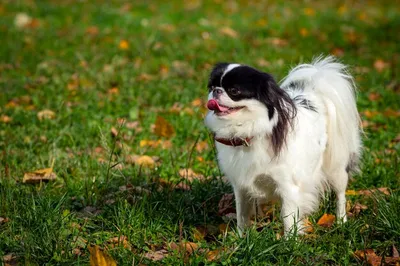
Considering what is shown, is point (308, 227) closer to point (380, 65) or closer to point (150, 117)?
point (150, 117)

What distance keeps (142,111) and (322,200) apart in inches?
103

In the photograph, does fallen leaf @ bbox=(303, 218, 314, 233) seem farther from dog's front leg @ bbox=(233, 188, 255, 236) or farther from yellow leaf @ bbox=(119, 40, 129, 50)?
yellow leaf @ bbox=(119, 40, 129, 50)

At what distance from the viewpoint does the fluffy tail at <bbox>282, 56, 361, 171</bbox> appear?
3641 mm

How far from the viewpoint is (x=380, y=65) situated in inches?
301

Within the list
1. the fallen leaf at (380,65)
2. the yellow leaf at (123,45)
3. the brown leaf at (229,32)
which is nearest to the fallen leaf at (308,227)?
the fallen leaf at (380,65)

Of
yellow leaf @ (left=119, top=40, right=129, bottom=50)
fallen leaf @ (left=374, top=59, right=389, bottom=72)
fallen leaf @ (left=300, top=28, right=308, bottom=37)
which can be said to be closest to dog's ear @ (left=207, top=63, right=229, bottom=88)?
fallen leaf @ (left=374, top=59, right=389, bottom=72)

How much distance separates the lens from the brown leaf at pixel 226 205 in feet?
12.7

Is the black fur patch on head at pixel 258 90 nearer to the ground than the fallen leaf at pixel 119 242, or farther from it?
farther from it

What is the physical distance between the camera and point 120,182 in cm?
419

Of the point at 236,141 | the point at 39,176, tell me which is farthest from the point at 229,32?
the point at 236,141

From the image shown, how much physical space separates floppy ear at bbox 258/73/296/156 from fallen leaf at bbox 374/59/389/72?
15.3ft

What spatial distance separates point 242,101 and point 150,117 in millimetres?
2798

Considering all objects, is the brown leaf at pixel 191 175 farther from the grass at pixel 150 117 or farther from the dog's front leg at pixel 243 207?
the dog's front leg at pixel 243 207

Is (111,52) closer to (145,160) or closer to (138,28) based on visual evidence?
(138,28)
